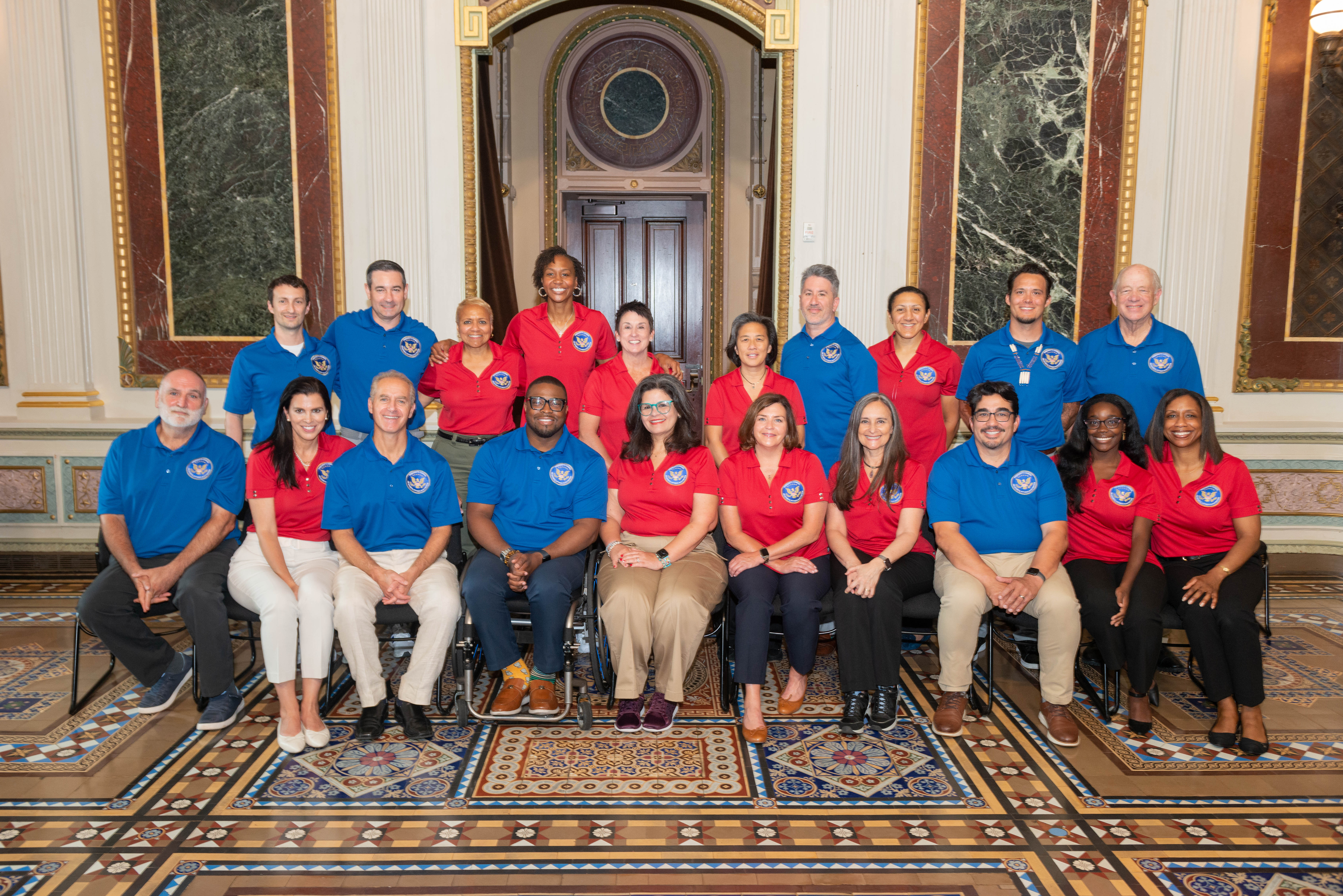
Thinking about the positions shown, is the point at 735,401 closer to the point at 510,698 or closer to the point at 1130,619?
the point at 510,698

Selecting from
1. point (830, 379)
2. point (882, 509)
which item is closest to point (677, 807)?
point (882, 509)

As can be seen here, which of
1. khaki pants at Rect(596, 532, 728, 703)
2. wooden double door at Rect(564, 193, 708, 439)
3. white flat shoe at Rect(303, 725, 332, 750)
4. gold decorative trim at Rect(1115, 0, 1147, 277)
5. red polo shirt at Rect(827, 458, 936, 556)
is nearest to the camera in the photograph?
white flat shoe at Rect(303, 725, 332, 750)

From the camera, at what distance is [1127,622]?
11.3ft

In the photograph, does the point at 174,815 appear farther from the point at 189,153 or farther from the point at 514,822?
the point at 189,153

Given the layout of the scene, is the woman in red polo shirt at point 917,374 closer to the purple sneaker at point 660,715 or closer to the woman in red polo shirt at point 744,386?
the woman in red polo shirt at point 744,386

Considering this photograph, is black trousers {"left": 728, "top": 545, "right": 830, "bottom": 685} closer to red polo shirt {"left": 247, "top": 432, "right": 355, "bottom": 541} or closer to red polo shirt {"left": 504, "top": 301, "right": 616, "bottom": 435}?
red polo shirt {"left": 504, "top": 301, "right": 616, "bottom": 435}

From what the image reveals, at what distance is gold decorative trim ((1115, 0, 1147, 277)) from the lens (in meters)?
5.32

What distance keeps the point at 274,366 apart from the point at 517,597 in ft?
5.25

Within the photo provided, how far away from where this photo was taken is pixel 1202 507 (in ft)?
11.7

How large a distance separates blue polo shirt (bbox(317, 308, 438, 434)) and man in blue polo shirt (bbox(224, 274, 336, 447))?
0.34 ft

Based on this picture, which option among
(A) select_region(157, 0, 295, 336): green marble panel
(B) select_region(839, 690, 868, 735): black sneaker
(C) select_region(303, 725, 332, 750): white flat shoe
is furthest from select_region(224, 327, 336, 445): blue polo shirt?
(B) select_region(839, 690, 868, 735): black sneaker

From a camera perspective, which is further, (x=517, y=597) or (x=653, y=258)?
(x=653, y=258)

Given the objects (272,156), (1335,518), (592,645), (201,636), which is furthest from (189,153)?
(1335,518)

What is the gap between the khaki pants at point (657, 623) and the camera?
337 cm
